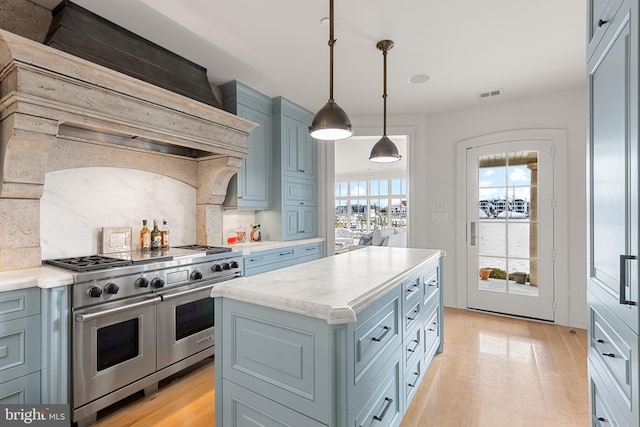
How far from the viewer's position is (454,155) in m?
4.15

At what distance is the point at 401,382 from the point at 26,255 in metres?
2.36

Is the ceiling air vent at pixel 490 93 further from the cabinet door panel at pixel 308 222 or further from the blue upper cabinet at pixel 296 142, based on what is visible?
the cabinet door panel at pixel 308 222

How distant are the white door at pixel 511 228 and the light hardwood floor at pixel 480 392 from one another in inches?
29.0

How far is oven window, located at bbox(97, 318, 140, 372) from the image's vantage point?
1.91m

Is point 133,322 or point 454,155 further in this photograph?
point 454,155

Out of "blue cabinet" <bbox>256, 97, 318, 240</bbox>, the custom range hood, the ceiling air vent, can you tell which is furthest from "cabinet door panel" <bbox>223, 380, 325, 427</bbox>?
the ceiling air vent

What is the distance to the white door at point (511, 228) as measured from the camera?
365 centimetres

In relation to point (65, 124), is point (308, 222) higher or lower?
lower

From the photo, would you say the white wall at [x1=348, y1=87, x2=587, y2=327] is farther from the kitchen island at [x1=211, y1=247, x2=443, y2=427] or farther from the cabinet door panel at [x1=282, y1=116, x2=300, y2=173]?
the kitchen island at [x1=211, y1=247, x2=443, y2=427]

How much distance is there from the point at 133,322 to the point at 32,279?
2.03 feet

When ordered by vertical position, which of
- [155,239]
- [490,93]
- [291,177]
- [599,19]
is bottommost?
[155,239]

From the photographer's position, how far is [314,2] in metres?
2.08

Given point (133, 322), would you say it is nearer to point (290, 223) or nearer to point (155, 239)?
point (155, 239)

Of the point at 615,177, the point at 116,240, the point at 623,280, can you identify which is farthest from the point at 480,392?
the point at 116,240
